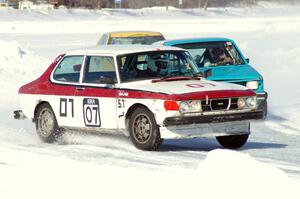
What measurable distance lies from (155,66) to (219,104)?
1.24 metres

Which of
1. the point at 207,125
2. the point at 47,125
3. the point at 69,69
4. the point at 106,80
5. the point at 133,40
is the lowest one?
the point at 47,125

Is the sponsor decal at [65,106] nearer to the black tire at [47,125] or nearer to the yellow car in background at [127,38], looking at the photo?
the black tire at [47,125]

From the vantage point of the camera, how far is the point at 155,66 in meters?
12.2

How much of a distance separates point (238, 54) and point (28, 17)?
7204 centimetres

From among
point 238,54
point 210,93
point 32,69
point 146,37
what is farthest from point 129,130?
point 32,69

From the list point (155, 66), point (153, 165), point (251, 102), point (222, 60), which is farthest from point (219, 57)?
point (153, 165)

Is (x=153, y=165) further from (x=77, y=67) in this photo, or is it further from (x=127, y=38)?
(x=127, y=38)

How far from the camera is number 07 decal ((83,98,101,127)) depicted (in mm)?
12078

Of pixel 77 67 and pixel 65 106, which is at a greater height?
pixel 77 67

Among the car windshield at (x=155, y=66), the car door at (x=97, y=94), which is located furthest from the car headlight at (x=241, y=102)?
the car door at (x=97, y=94)

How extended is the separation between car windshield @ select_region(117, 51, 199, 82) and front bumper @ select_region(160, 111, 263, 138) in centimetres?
97

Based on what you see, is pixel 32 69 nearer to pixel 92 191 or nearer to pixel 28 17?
pixel 92 191

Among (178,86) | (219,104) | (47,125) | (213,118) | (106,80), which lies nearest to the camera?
(213,118)

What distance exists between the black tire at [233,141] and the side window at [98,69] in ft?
5.73
